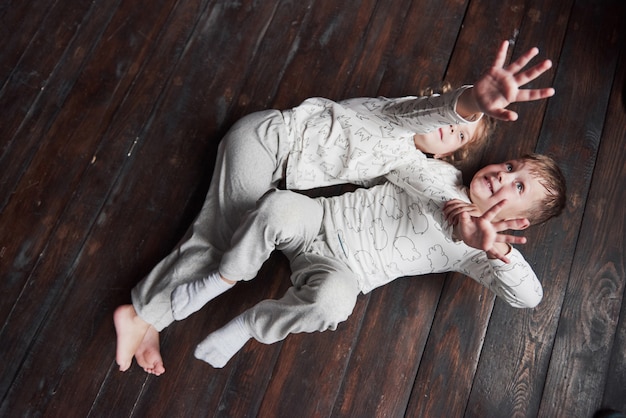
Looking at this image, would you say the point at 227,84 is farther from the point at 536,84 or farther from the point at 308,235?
the point at 536,84

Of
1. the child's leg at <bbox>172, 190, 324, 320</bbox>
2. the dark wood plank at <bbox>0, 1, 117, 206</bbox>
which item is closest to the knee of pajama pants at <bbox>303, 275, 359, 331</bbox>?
the child's leg at <bbox>172, 190, 324, 320</bbox>

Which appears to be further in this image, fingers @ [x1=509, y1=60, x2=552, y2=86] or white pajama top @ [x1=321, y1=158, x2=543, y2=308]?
white pajama top @ [x1=321, y1=158, x2=543, y2=308]

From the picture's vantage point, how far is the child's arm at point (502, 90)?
828mm

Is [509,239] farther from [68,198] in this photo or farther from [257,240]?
[68,198]

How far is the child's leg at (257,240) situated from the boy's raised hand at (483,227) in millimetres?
273

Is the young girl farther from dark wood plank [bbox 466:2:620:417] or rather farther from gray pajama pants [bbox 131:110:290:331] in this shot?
dark wood plank [bbox 466:2:620:417]

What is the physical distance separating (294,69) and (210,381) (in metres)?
0.74

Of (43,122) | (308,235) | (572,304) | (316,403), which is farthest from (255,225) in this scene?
(572,304)

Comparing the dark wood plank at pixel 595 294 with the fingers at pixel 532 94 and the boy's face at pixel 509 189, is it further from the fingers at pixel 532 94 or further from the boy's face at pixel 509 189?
the fingers at pixel 532 94

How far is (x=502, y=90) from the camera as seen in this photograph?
847 mm

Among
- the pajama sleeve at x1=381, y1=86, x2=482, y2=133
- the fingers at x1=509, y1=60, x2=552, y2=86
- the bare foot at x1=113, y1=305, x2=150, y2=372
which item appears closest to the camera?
the fingers at x1=509, y1=60, x2=552, y2=86

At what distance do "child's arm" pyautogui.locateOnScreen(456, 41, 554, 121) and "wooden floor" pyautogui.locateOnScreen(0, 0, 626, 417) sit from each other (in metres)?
0.37

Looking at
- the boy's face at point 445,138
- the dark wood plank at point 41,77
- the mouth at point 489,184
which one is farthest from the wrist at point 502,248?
the dark wood plank at point 41,77

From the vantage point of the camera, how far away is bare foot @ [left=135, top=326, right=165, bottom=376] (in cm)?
104
